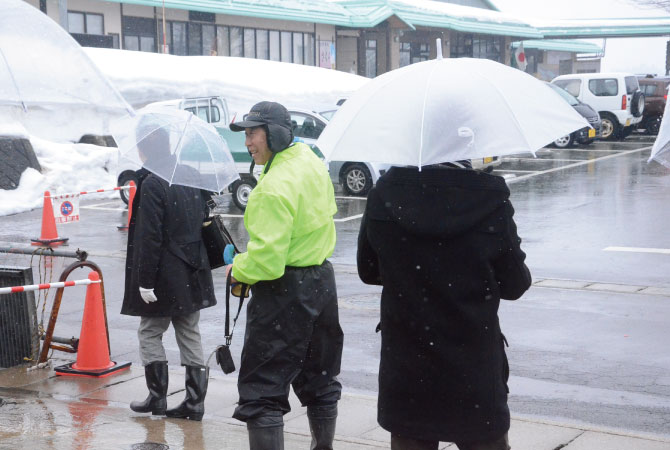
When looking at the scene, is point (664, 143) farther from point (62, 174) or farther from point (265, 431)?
point (62, 174)

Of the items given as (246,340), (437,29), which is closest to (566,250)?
(246,340)

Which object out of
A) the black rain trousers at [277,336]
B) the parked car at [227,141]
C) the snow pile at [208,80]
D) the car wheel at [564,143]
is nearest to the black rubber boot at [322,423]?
the black rain trousers at [277,336]

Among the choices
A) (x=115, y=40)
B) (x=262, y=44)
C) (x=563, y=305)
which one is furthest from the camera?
(x=262, y=44)

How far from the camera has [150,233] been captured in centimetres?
541

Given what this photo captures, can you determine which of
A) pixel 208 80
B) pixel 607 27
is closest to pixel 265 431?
pixel 208 80

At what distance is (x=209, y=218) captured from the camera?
5.73 meters

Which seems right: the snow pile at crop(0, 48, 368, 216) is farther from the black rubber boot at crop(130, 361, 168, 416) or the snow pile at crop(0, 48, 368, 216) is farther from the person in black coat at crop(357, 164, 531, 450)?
the person in black coat at crop(357, 164, 531, 450)

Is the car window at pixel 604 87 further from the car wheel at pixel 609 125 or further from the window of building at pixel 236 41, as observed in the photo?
the window of building at pixel 236 41

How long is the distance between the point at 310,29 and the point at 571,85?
45.9 feet

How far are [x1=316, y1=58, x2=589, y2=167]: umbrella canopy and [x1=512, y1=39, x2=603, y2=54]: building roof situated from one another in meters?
47.6

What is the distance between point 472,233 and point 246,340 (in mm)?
1474

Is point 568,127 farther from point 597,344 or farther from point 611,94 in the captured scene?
point 611,94

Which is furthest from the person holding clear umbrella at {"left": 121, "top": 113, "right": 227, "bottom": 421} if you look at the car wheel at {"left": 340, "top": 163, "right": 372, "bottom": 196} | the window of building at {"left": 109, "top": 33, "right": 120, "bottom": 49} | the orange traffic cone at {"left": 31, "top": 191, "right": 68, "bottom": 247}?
the window of building at {"left": 109, "top": 33, "right": 120, "bottom": 49}

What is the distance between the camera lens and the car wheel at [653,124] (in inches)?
1217
